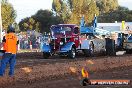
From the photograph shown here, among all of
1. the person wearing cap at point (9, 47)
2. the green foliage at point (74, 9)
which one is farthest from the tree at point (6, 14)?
the person wearing cap at point (9, 47)

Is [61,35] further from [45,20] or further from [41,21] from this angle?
[41,21]

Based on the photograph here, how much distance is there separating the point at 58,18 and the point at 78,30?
61234 millimetres

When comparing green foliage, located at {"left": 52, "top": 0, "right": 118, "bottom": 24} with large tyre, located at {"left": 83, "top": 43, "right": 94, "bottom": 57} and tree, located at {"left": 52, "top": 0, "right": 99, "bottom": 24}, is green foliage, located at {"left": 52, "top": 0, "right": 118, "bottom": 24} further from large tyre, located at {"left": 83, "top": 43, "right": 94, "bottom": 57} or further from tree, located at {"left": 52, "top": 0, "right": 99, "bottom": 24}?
large tyre, located at {"left": 83, "top": 43, "right": 94, "bottom": 57}

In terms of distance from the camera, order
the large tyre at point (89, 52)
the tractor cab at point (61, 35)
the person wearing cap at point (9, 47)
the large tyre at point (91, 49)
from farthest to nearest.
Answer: the large tyre at point (91, 49), the large tyre at point (89, 52), the tractor cab at point (61, 35), the person wearing cap at point (9, 47)

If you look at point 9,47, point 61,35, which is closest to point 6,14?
point 61,35

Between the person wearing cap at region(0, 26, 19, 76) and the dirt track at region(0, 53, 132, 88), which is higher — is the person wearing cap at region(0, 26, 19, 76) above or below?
above

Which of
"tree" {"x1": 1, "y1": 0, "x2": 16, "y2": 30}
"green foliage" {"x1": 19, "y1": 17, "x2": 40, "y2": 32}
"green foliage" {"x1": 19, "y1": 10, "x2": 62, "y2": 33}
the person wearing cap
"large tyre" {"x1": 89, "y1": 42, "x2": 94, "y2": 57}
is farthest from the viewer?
"green foliage" {"x1": 19, "y1": 10, "x2": 62, "y2": 33}

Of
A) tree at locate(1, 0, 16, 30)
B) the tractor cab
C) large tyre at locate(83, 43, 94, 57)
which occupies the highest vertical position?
tree at locate(1, 0, 16, 30)

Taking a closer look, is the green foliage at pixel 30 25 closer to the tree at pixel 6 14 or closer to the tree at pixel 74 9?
the tree at pixel 74 9

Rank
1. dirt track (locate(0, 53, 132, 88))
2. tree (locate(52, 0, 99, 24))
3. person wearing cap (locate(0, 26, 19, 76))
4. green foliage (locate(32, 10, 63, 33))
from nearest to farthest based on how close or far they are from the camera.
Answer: dirt track (locate(0, 53, 132, 88)), person wearing cap (locate(0, 26, 19, 76)), tree (locate(52, 0, 99, 24)), green foliage (locate(32, 10, 63, 33))

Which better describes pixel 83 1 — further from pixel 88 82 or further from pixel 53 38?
pixel 88 82

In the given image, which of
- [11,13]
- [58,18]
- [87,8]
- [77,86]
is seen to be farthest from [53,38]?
[58,18]

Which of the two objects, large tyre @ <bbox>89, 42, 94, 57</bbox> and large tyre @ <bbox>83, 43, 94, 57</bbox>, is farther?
large tyre @ <bbox>89, 42, 94, 57</bbox>

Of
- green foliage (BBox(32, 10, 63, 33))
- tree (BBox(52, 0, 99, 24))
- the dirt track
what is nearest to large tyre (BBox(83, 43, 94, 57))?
the dirt track
